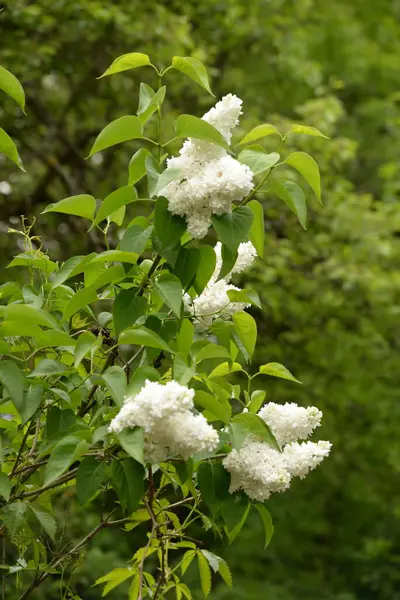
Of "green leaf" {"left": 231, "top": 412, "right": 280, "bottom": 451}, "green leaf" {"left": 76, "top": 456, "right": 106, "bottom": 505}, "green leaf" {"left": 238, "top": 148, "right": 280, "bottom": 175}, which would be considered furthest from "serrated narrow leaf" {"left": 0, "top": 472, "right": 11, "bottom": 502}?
"green leaf" {"left": 238, "top": 148, "right": 280, "bottom": 175}

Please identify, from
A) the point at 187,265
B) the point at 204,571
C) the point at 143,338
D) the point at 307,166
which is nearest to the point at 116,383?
the point at 143,338

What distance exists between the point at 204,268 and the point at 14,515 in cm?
45

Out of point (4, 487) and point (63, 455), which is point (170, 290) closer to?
point (63, 455)

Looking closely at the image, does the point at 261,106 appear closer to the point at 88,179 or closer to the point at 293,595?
the point at 88,179

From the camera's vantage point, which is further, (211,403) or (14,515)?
(14,515)

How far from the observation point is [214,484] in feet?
4.52

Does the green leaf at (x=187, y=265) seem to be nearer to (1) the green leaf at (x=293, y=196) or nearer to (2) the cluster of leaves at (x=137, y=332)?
(2) the cluster of leaves at (x=137, y=332)

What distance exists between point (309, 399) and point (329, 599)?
1721mm

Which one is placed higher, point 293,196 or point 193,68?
point 193,68

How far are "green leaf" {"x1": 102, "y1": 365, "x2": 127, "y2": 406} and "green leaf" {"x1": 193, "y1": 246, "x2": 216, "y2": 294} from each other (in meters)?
0.17

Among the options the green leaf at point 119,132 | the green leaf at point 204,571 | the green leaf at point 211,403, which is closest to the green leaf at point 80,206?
the green leaf at point 119,132

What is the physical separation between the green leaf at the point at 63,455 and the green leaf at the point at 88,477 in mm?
56

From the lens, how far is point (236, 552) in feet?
Result: 23.7

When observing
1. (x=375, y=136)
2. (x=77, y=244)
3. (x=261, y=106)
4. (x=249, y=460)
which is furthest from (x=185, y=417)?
(x=375, y=136)
